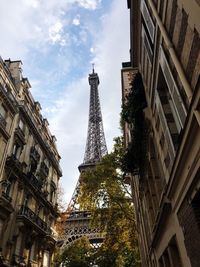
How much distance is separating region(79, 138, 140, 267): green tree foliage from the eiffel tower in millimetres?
14274

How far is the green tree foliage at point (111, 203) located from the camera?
23.6 m

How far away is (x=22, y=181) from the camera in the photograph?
24750mm

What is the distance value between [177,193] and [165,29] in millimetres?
4353

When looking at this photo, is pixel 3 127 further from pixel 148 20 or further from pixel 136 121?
pixel 148 20

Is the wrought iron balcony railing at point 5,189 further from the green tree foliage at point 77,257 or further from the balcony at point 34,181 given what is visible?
the green tree foliage at point 77,257

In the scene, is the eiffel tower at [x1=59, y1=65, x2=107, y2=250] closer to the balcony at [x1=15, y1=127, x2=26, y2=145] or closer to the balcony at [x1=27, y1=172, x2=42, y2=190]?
the balcony at [x1=27, y1=172, x2=42, y2=190]

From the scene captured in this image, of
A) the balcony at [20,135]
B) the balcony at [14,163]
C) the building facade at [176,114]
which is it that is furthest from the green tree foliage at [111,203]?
the building facade at [176,114]

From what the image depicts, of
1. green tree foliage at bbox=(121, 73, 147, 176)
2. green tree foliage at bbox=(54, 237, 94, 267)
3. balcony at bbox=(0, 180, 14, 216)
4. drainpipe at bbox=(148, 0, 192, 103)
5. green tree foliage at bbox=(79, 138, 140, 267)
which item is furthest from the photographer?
green tree foliage at bbox=(54, 237, 94, 267)

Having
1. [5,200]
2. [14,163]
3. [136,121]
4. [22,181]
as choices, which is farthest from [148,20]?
[22,181]

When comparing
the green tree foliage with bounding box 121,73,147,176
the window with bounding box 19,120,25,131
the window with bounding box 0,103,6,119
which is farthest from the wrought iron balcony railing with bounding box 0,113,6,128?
the green tree foliage with bounding box 121,73,147,176

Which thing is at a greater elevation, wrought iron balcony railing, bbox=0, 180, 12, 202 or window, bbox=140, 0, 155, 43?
wrought iron balcony railing, bbox=0, 180, 12, 202

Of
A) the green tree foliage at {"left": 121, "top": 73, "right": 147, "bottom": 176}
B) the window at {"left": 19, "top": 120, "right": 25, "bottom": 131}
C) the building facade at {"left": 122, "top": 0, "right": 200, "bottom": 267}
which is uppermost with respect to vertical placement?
the window at {"left": 19, "top": 120, "right": 25, "bottom": 131}

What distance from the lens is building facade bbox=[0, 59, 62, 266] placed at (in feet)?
70.0

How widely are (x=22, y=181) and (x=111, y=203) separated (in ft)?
28.0
